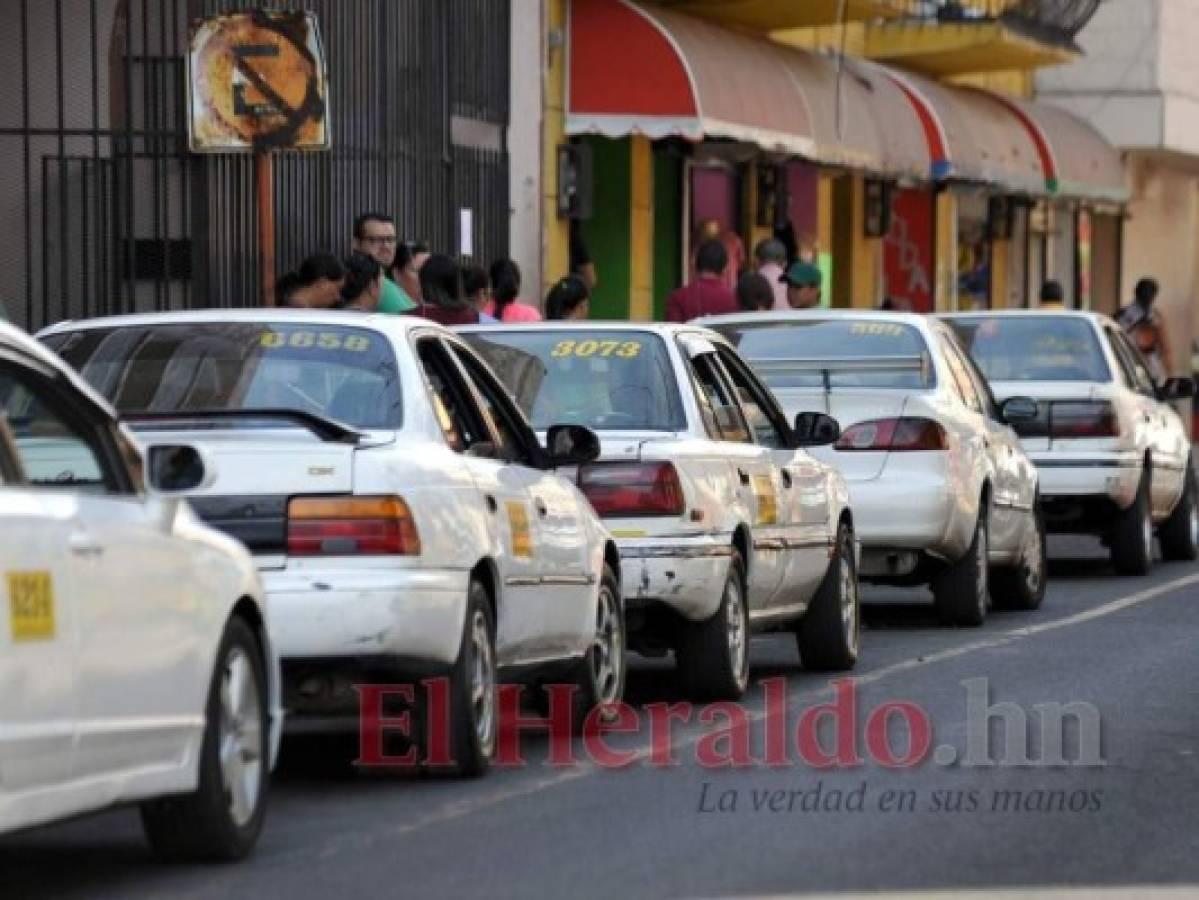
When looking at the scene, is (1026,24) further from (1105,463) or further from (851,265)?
(1105,463)

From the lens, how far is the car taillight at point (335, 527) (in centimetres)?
1009

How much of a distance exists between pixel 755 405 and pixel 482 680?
4.20m

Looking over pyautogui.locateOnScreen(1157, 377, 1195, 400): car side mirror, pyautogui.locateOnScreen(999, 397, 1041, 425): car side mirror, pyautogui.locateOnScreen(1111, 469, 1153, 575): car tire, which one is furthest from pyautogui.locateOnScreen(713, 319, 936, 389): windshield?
pyautogui.locateOnScreen(1157, 377, 1195, 400): car side mirror

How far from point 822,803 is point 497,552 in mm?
1356

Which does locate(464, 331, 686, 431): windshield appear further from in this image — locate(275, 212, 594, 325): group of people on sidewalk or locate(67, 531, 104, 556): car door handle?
locate(67, 531, 104, 556): car door handle

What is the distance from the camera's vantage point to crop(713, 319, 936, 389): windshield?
1730 cm

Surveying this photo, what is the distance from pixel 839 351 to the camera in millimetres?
17406

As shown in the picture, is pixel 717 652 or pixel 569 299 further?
pixel 569 299

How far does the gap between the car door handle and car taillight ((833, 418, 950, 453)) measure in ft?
30.9

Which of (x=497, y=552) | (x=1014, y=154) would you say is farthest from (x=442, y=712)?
(x=1014, y=154)

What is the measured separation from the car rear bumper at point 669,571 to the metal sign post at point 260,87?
3.38 metres

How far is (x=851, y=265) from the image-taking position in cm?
3828

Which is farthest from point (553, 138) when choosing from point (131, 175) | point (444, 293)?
point (444, 293)

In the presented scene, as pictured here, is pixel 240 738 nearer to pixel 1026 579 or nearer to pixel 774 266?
A: pixel 1026 579
